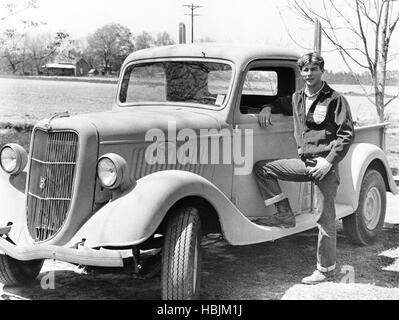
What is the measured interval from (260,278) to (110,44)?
13.3m

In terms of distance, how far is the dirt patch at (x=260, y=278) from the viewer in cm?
437

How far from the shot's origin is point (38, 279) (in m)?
4.73

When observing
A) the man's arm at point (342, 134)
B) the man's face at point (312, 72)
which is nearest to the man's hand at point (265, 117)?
the man's face at point (312, 72)

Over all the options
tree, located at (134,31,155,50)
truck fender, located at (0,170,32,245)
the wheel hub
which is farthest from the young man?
tree, located at (134,31,155,50)

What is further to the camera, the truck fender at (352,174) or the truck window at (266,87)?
the truck fender at (352,174)

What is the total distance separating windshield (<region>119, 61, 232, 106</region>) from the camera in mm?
4852

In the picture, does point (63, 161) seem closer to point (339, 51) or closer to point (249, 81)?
point (249, 81)

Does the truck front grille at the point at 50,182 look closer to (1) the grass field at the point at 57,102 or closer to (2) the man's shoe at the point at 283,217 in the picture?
(2) the man's shoe at the point at 283,217

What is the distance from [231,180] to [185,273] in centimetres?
131

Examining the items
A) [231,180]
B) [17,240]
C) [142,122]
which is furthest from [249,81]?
[17,240]

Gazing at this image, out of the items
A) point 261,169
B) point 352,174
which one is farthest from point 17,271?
point 352,174

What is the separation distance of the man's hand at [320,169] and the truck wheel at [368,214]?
147 cm

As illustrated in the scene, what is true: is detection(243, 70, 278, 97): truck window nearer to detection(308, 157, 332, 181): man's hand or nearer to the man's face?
the man's face

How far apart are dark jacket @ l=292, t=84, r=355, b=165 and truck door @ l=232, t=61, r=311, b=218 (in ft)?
1.51
